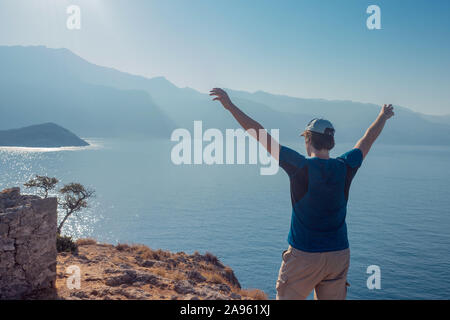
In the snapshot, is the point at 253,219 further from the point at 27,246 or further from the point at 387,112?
the point at 387,112

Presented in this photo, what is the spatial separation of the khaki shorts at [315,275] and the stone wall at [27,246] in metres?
5.72

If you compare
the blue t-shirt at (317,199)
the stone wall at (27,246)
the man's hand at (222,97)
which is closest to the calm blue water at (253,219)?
the stone wall at (27,246)

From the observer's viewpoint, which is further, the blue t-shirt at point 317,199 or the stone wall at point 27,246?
the stone wall at point 27,246

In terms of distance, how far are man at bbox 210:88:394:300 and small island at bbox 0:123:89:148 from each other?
201606mm

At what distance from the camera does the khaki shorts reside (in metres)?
2.52

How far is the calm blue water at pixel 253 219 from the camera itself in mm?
41734

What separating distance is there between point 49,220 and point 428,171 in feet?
557

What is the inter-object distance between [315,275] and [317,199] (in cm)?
63

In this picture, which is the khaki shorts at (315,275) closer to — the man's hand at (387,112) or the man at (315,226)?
the man at (315,226)

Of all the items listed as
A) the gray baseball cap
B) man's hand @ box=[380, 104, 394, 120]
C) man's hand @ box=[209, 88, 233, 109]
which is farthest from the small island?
the gray baseball cap

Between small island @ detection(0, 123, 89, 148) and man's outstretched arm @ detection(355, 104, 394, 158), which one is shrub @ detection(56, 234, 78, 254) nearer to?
man's outstretched arm @ detection(355, 104, 394, 158)

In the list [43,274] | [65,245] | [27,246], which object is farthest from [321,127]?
[65,245]
